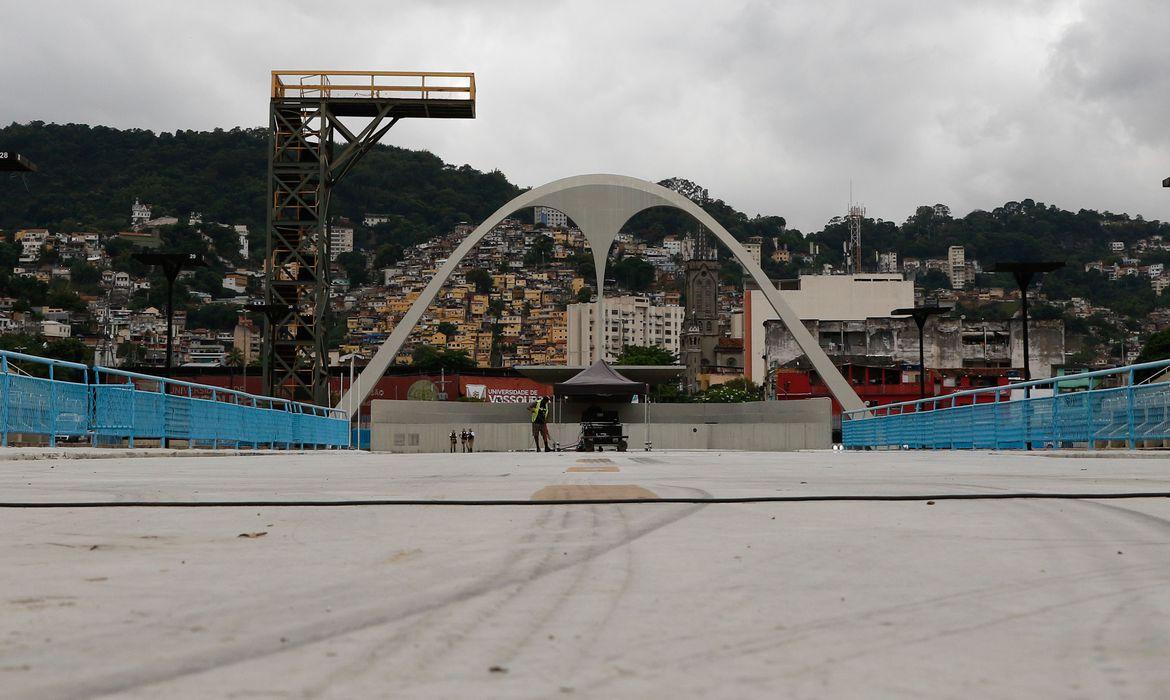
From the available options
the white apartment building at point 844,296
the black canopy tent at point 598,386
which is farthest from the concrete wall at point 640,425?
the white apartment building at point 844,296

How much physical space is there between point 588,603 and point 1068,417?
16.2 m

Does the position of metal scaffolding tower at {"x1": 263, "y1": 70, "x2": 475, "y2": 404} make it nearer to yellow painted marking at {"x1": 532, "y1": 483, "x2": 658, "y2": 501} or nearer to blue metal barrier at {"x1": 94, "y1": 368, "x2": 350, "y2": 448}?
blue metal barrier at {"x1": 94, "y1": 368, "x2": 350, "y2": 448}

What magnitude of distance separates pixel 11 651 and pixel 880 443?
104 ft

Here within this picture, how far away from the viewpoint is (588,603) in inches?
107

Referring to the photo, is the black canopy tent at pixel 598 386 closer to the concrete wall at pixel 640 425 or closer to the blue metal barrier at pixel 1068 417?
the concrete wall at pixel 640 425

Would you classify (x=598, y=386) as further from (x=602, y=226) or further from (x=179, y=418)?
(x=179, y=418)

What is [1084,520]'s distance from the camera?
459 cm

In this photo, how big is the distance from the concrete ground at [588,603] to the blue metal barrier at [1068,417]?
10.2m

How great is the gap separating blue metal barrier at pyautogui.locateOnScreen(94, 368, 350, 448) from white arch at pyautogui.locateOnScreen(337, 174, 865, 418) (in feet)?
91.8

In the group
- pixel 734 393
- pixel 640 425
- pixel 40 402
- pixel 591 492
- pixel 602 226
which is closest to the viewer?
pixel 591 492

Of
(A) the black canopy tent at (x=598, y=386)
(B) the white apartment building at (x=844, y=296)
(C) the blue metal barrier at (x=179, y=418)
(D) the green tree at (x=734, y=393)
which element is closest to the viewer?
(C) the blue metal barrier at (x=179, y=418)

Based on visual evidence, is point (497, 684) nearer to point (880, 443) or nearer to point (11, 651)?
point (11, 651)

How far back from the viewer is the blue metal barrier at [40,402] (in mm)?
13742

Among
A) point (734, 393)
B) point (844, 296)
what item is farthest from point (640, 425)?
point (734, 393)
